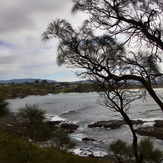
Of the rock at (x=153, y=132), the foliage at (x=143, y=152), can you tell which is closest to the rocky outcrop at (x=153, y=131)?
the rock at (x=153, y=132)

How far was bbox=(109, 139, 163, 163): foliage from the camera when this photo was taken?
529 inches

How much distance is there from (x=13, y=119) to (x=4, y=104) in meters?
25.3

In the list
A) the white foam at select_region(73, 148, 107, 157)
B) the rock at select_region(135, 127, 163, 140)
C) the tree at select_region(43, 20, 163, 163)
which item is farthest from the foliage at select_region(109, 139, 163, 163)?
the rock at select_region(135, 127, 163, 140)

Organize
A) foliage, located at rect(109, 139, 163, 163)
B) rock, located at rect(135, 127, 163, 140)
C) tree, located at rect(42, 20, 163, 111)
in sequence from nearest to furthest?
1. tree, located at rect(42, 20, 163, 111)
2. foliage, located at rect(109, 139, 163, 163)
3. rock, located at rect(135, 127, 163, 140)

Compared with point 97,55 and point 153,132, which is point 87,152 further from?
point 97,55

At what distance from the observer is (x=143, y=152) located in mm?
13523

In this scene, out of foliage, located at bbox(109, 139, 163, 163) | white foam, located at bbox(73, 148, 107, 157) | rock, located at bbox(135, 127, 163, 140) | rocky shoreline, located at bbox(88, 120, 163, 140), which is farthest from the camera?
rocky shoreline, located at bbox(88, 120, 163, 140)

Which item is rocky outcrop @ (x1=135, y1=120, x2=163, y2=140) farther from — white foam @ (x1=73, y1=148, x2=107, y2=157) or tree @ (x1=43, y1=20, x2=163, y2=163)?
tree @ (x1=43, y1=20, x2=163, y2=163)

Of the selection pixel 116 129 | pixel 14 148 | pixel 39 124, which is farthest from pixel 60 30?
pixel 116 129

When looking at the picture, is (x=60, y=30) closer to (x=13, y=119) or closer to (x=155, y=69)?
(x=155, y=69)

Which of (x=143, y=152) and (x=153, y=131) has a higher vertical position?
(x=143, y=152)

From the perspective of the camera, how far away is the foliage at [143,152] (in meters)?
13.4

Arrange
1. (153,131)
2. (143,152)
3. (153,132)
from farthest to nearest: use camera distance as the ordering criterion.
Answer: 1. (153,131)
2. (153,132)
3. (143,152)

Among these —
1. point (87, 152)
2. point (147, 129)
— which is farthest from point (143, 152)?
point (147, 129)
